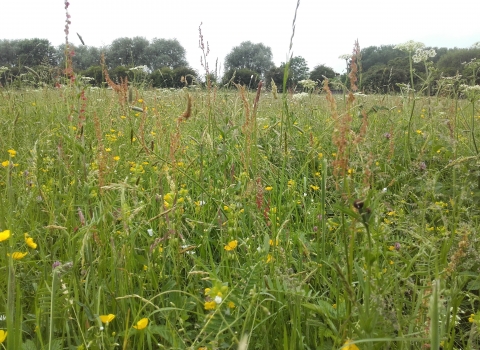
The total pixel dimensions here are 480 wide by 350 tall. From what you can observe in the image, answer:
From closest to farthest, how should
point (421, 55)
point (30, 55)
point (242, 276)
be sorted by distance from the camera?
1. point (242, 276)
2. point (421, 55)
3. point (30, 55)

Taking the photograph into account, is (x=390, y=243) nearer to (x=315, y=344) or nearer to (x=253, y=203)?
(x=253, y=203)

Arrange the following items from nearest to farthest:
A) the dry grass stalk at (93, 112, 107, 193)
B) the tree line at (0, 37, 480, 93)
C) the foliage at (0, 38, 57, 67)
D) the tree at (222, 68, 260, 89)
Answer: the dry grass stalk at (93, 112, 107, 193) < the tree line at (0, 37, 480, 93) < the tree at (222, 68, 260, 89) < the foliage at (0, 38, 57, 67)

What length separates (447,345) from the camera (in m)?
0.83

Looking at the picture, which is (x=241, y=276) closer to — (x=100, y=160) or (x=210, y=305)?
(x=210, y=305)

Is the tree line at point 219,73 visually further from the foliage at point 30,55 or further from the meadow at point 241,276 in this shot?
the meadow at point 241,276

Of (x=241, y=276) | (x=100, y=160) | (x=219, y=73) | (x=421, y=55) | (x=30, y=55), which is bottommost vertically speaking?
(x=241, y=276)

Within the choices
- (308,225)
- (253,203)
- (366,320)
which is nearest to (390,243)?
(308,225)

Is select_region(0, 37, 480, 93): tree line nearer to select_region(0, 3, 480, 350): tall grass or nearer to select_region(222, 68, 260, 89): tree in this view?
select_region(222, 68, 260, 89): tree

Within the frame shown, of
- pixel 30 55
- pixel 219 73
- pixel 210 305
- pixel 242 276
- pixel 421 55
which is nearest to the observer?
pixel 210 305

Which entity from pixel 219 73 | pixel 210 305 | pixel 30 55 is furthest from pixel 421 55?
pixel 30 55

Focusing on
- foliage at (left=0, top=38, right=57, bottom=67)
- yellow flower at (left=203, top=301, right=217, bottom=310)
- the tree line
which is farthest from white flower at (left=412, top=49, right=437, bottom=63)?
foliage at (left=0, top=38, right=57, bottom=67)

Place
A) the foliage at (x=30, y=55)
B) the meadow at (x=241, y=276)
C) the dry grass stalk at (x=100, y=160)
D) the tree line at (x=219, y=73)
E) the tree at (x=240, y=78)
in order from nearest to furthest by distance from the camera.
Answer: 1. the meadow at (x=241, y=276)
2. the dry grass stalk at (x=100, y=160)
3. the tree line at (x=219, y=73)
4. the tree at (x=240, y=78)
5. the foliage at (x=30, y=55)

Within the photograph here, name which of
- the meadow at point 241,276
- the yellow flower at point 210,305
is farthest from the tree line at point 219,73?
the yellow flower at point 210,305

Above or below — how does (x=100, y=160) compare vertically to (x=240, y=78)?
below
